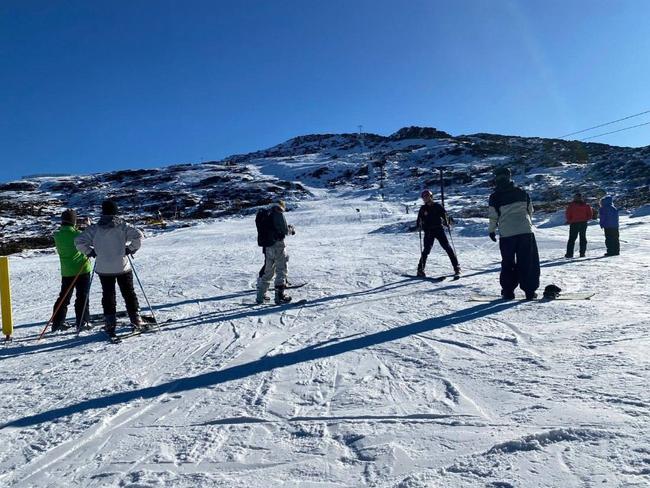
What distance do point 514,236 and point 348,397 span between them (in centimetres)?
433

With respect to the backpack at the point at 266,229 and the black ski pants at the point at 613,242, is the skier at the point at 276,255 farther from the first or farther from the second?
the black ski pants at the point at 613,242

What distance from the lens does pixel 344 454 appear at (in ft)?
9.09

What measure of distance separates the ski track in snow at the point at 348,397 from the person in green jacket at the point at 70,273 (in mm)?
512

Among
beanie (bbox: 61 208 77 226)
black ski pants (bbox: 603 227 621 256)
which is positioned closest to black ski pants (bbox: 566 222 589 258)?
black ski pants (bbox: 603 227 621 256)

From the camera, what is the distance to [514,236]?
6785 millimetres

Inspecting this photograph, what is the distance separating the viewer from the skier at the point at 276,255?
7938mm

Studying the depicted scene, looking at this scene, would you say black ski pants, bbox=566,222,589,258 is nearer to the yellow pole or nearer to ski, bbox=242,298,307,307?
ski, bbox=242,298,307,307

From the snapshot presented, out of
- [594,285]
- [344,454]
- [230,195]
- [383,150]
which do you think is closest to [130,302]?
[344,454]

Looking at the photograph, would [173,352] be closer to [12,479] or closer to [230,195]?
[12,479]

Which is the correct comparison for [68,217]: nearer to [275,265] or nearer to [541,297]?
[275,265]

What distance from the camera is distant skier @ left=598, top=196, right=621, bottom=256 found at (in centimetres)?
1127

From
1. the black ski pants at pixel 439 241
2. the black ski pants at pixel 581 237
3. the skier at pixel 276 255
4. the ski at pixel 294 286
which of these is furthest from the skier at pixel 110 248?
the black ski pants at pixel 581 237

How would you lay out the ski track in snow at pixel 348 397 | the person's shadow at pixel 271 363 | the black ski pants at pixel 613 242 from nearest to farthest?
the ski track in snow at pixel 348 397, the person's shadow at pixel 271 363, the black ski pants at pixel 613 242

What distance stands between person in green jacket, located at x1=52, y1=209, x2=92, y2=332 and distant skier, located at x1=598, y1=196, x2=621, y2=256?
1150 centimetres
